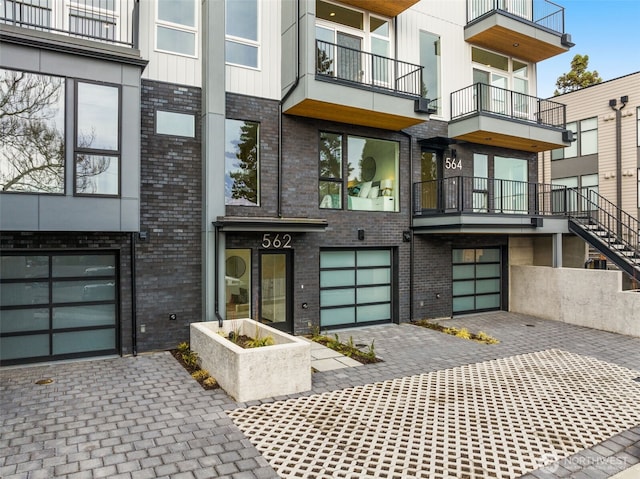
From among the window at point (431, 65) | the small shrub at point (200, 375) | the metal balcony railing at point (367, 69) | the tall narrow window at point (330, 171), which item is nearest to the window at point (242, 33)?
the metal balcony railing at point (367, 69)

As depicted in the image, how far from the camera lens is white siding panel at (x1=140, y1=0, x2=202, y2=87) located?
8.30 meters

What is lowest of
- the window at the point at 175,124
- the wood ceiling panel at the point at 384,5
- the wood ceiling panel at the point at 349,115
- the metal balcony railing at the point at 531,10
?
the window at the point at 175,124

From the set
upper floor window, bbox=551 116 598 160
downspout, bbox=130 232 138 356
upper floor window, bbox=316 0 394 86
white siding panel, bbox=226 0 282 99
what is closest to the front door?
downspout, bbox=130 232 138 356

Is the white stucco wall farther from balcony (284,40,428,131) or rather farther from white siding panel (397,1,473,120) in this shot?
balcony (284,40,428,131)

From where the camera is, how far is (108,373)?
6.98 meters

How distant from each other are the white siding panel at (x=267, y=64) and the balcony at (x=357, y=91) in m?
0.63

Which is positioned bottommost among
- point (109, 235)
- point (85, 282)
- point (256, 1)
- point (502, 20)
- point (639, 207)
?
point (85, 282)

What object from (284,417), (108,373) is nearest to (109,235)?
(108,373)

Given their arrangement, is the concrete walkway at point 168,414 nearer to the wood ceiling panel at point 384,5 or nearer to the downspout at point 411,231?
the downspout at point 411,231

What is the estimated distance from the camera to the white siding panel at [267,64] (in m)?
9.33

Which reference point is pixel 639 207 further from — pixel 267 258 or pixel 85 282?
pixel 85 282

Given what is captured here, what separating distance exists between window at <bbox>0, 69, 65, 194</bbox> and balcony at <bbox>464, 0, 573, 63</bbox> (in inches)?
432

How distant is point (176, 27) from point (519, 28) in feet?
31.3

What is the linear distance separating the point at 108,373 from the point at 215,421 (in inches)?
114
